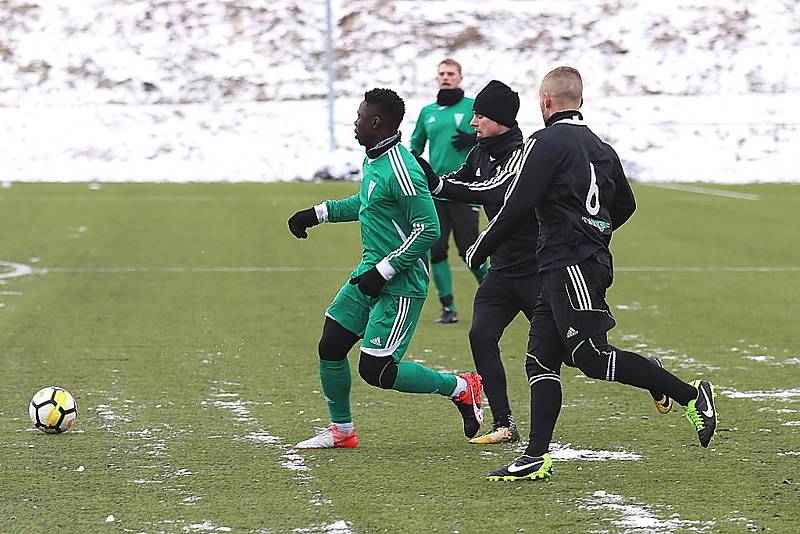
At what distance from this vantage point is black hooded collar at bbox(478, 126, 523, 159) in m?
6.76

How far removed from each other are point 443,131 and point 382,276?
494cm

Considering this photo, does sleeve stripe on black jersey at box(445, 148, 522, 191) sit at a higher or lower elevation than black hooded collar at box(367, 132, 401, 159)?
lower

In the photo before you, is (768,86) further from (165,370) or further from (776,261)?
(165,370)

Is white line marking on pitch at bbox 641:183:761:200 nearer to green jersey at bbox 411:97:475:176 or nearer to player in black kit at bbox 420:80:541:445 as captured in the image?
green jersey at bbox 411:97:475:176

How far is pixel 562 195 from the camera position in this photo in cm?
581

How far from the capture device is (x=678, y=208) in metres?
23.1

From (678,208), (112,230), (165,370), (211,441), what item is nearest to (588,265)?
(211,441)

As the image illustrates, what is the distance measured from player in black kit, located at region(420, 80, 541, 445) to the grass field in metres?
0.31

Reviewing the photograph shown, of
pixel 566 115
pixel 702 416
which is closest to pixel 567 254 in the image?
pixel 566 115

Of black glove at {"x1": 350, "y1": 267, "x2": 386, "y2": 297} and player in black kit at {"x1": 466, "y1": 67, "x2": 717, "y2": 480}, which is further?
black glove at {"x1": 350, "y1": 267, "x2": 386, "y2": 297}

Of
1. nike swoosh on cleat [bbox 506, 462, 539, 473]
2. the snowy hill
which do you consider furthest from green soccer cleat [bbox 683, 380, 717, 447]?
the snowy hill

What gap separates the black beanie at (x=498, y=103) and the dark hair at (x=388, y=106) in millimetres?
396

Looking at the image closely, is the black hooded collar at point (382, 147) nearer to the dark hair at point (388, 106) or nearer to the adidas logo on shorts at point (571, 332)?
the dark hair at point (388, 106)

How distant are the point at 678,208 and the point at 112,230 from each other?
9429mm
